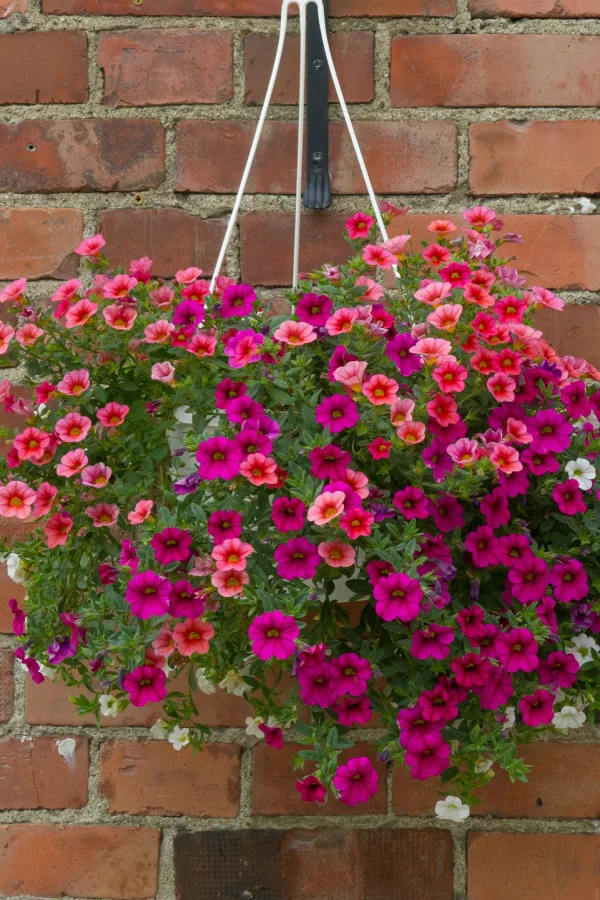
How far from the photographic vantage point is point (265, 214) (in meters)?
1.26

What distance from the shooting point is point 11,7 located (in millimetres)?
1297

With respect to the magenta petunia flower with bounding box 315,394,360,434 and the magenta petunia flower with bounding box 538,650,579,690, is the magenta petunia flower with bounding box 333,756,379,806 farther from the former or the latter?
the magenta petunia flower with bounding box 315,394,360,434

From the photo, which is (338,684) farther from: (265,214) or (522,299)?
(265,214)

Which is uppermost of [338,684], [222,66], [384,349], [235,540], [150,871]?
[222,66]

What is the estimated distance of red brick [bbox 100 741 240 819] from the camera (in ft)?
4.01

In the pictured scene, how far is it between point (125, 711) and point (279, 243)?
2.00 ft

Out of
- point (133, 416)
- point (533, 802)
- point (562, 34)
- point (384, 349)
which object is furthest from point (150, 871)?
point (562, 34)

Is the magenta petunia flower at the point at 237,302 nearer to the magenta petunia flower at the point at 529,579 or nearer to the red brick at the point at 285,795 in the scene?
the magenta petunia flower at the point at 529,579

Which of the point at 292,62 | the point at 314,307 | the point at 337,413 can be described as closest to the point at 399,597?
the point at 337,413

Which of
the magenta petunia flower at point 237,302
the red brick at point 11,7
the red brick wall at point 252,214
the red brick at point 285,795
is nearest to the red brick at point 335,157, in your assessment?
the red brick wall at point 252,214

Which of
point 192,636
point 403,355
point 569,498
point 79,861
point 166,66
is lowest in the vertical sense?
point 79,861

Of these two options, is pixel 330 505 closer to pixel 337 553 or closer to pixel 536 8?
pixel 337 553

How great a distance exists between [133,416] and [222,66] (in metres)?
0.55

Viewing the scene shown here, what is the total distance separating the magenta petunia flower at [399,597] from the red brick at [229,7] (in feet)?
2.63
